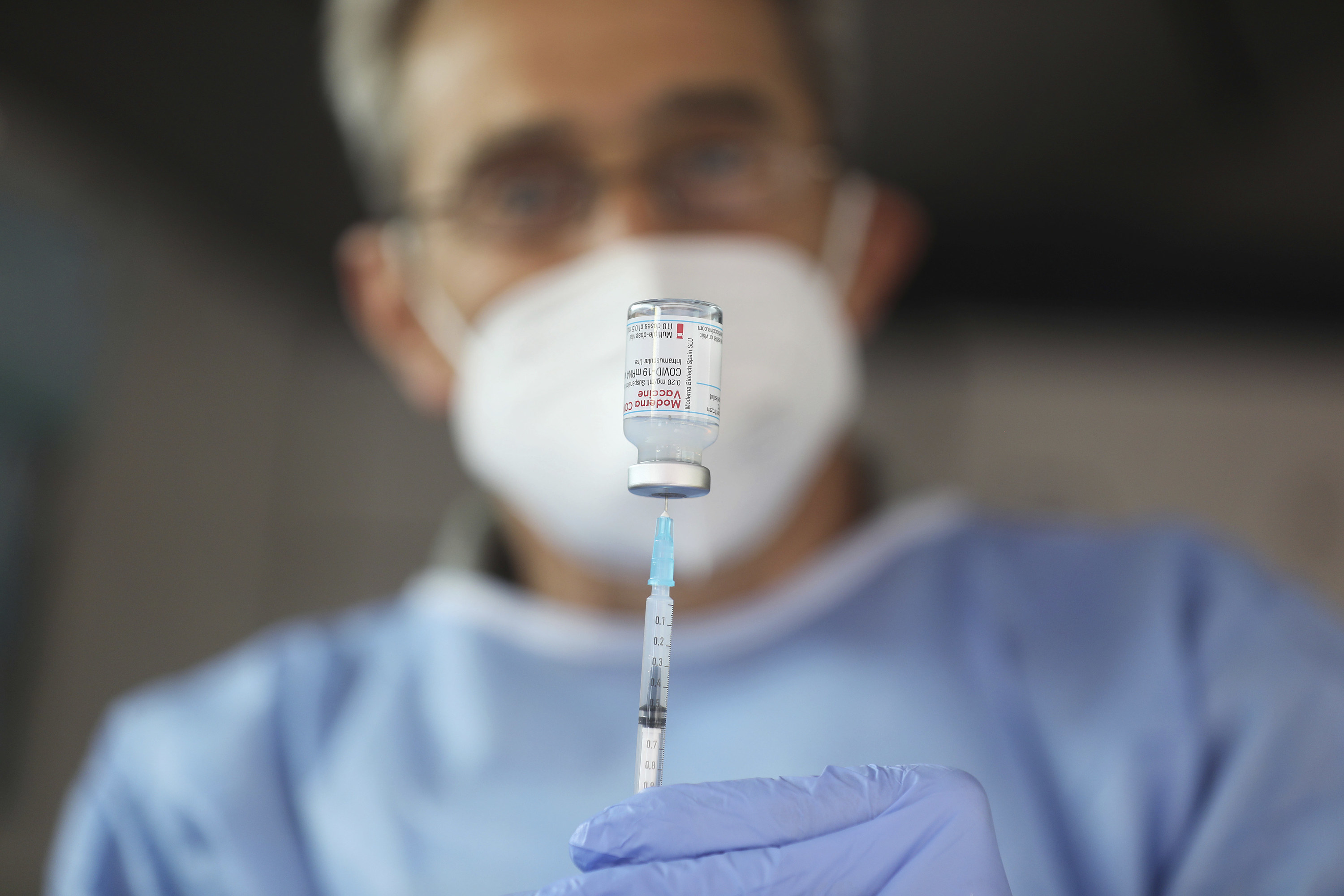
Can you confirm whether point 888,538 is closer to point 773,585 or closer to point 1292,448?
point 773,585

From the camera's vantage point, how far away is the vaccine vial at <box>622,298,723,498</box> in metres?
0.64

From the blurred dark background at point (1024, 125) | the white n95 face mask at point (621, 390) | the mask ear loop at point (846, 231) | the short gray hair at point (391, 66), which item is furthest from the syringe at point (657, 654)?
the blurred dark background at point (1024, 125)

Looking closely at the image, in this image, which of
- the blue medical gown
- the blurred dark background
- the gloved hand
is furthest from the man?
the blurred dark background

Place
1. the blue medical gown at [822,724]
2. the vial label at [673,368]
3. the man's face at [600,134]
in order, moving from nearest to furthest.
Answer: the vial label at [673,368] → the blue medical gown at [822,724] → the man's face at [600,134]

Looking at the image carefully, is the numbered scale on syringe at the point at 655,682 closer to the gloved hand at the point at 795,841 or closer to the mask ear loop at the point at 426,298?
the gloved hand at the point at 795,841

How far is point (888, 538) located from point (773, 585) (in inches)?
5.6

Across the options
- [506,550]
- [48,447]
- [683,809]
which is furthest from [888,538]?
[48,447]

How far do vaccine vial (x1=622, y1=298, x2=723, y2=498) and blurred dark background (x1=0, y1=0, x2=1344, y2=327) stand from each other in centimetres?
182

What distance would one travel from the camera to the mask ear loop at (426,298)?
131 cm

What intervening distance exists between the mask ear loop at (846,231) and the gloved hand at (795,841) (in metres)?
0.78

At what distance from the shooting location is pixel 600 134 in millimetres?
1191

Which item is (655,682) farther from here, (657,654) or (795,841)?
(795,841)

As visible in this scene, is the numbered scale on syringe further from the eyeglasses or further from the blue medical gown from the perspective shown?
the eyeglasses

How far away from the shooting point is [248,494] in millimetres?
3645
